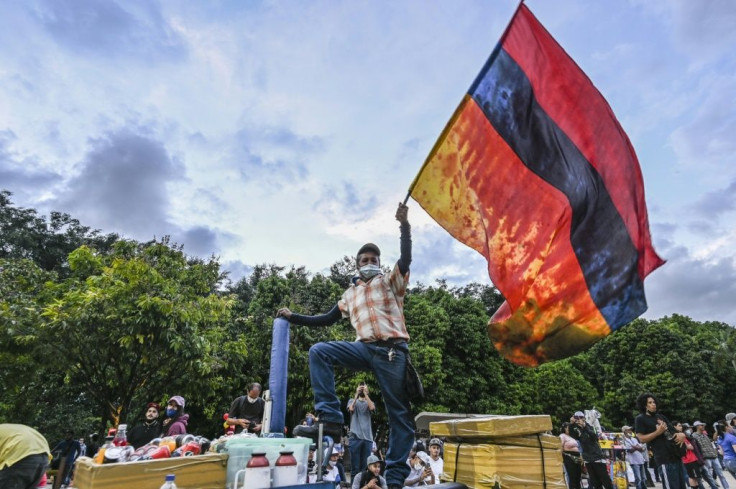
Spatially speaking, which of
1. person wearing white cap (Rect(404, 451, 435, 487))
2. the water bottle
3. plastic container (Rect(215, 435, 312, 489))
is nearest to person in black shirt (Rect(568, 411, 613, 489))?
person wearing white cap (Rect(404, 451, 435, 487))

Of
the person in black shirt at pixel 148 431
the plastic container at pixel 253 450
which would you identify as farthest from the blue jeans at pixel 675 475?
the person in black shirt at pixel 148 431

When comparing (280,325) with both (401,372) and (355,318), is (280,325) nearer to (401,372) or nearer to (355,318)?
(355,318)

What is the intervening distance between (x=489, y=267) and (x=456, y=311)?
2511cm

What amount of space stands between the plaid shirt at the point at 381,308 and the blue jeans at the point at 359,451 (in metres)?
5.09

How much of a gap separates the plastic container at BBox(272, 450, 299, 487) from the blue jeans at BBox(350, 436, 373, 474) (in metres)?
5.73

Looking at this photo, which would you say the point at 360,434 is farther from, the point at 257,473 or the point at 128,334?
the point at 128,334

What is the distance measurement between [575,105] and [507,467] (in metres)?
3.47

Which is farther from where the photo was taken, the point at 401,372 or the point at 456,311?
the point at 456,311

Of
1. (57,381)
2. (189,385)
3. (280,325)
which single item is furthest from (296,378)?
(280,325)

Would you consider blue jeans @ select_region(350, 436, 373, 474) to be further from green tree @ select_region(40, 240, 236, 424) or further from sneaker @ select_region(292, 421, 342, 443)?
green tree @ select_region(40, 240, 236, 424)

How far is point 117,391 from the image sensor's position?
13.4m

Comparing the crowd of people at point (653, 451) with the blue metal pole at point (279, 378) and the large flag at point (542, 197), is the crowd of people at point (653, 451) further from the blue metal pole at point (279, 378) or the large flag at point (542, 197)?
the blue metal pole at point (279, 378)

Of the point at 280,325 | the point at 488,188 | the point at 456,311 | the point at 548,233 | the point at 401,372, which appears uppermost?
the point at 456,311

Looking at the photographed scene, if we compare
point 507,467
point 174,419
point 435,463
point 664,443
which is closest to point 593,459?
point 435,463
